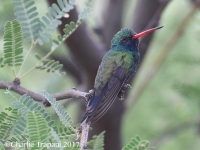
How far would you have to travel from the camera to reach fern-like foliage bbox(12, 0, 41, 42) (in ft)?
5.90

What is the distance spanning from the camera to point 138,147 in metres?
1.26

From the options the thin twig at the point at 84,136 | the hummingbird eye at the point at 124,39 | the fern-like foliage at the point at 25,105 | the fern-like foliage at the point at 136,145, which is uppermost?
the hummingbird eye at the point at 124,39

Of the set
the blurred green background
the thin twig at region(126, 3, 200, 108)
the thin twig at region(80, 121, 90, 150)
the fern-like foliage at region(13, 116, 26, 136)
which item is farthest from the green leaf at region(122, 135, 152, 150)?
the thin twig at region(126, 3, 200, 108)

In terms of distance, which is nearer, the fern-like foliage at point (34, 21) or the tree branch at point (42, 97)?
the tree branch at point (42, 97)

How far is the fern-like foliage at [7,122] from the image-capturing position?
4.56 ft

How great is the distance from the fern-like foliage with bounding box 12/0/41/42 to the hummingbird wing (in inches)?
16.3

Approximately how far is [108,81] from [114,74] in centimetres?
8

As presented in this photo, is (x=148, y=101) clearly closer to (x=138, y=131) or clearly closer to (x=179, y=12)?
(x=138, y=131)

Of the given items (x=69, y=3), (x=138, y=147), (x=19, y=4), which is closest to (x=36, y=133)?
(x=138, y=147)

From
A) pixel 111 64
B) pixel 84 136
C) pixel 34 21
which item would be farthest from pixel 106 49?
pixel 84 136

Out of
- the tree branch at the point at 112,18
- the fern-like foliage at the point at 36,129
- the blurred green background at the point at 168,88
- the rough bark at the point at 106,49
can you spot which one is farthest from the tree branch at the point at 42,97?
the tree branch at the point at 112,18

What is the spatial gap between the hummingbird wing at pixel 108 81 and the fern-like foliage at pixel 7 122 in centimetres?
28

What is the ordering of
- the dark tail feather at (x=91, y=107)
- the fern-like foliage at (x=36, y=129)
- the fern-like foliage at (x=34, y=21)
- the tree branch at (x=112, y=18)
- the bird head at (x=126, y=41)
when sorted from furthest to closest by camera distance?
1. the tree branch at (x=112, y=18)
2. the bird head at (x=126, y=41)
3. the fern-like foliage at (x=34, y=21)
4. the dark tail feather at (x=91, y=107)
5. the fern-like foliage at (x=36, y=129)

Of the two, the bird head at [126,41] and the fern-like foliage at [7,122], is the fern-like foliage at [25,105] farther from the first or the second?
the bird head at [126,41]
